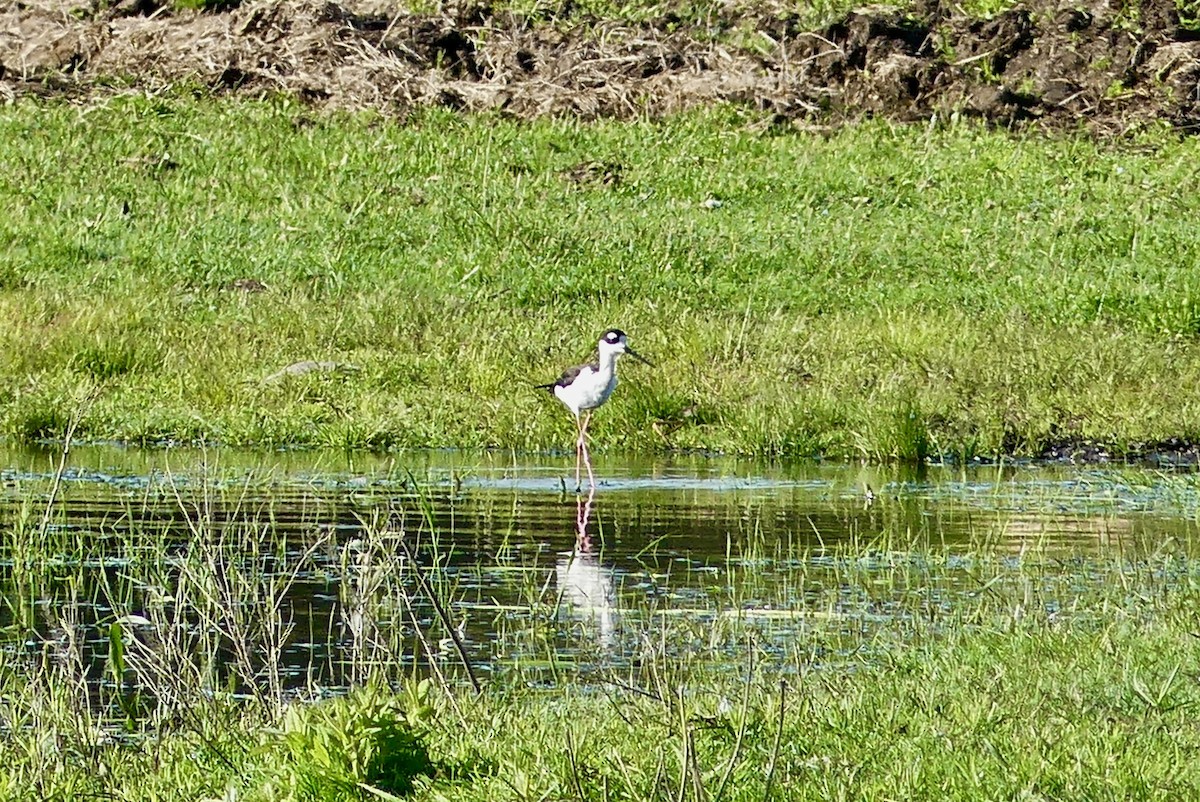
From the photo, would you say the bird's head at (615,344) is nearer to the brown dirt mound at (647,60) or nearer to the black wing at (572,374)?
the black wing at (572,374)

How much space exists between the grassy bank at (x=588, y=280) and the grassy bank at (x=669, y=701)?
519 centimetres

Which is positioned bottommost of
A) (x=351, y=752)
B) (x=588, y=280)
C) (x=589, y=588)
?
(x=589, y=588)

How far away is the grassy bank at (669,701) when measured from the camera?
5.88 meters

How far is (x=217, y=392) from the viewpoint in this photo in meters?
16.3

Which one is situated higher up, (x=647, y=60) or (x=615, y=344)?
(x=647, y=60)

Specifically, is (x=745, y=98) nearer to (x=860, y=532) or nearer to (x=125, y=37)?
(x=125, y=37)

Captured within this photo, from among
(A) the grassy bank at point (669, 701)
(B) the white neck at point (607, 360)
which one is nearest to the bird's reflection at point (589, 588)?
(A) the grassy bank at point (669, 701)

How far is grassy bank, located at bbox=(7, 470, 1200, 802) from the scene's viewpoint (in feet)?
19.3

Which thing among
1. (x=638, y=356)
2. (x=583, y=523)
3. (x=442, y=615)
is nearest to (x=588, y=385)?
(x=638, y=356)

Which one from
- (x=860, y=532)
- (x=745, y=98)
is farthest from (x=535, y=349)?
(x=745, y=98)

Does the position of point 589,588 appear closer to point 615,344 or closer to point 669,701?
point 669,701

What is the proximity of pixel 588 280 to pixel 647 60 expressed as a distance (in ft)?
23.8

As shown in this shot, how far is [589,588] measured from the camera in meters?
9.94

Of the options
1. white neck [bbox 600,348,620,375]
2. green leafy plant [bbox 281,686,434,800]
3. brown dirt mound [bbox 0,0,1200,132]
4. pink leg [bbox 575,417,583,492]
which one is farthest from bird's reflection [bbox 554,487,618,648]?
brown dirt mound [bbox 0,0,1200,132]
